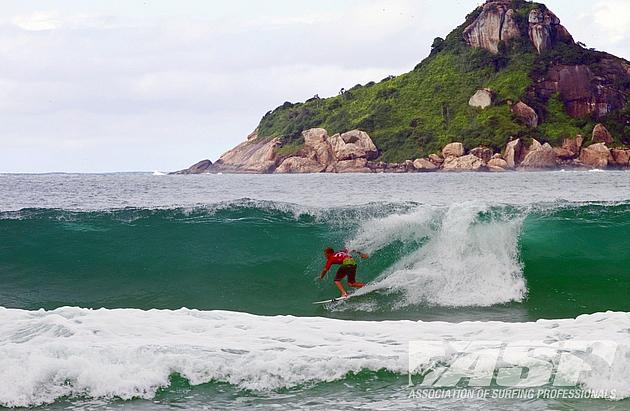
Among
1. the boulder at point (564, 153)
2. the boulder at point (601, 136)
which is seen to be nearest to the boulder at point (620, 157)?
the boulder at point (601, 136)

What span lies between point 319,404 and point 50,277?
421 inches

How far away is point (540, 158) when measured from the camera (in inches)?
3917

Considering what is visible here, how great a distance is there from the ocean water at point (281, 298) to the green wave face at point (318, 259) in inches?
2.0

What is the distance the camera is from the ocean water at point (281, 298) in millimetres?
8078

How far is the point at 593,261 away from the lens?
1680cm

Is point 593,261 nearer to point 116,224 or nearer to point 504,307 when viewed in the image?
point 504,307

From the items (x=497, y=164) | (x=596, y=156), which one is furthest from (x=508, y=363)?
(x=596, y=156)

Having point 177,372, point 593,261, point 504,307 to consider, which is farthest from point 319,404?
point 593,261

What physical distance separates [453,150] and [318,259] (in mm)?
90552

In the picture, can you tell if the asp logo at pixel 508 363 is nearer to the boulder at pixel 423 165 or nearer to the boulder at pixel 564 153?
the boulder at pixel 423 165

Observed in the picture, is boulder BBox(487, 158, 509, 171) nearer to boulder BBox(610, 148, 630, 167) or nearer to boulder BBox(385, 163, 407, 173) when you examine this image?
boulder BBox(385, 163, 407, 173)

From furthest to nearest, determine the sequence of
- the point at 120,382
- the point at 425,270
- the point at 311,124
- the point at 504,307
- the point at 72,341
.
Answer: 1. the point at 311,124
2. the point at 425,270
3. the point at 504,307
4. the point at 72,341
5. the point at 120,382

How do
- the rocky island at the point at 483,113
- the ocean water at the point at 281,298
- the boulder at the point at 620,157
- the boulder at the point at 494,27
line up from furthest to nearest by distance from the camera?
the boulder at the point at 494,27 < the rocky island at the point at 483,113 < the boulder at the point at 620,157 < the ocean water at the point at 281,298

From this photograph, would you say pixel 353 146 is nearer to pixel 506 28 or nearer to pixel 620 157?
pixel 506 28
